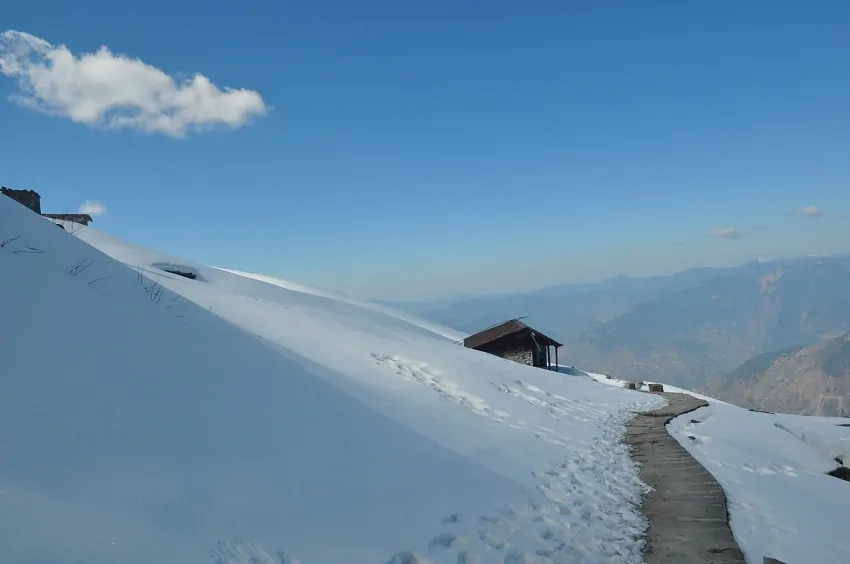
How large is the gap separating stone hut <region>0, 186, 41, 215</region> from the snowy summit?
13.8 meters

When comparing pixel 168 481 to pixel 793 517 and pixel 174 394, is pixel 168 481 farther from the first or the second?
pixel 793 517

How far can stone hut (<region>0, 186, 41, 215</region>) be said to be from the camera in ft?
64.8

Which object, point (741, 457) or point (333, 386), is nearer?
point (333, 386)

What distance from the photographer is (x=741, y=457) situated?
37.8 ft

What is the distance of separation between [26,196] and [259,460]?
2215 centimetres

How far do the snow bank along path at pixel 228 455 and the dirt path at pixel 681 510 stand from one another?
0.33 metres

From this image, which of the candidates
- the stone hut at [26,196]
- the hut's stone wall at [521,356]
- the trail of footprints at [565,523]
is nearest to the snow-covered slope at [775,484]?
the trail of footprints at [565,523]

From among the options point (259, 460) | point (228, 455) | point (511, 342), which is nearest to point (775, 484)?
point (259, 460)

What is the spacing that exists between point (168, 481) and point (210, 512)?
0.57 m

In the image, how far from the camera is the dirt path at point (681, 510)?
19.5 feet

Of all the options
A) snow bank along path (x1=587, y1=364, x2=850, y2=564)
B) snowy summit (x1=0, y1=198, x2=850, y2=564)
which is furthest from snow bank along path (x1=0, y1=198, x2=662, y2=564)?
snow bank along path (x1=587, y1=364, x2=850, y2=564)

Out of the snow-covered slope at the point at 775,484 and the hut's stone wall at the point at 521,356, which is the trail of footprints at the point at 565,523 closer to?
the snow-covered slope at the point at 775,484

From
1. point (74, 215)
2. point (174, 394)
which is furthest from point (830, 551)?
point (74, 215)

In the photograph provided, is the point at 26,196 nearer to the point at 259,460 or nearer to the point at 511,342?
the point at 259,460
